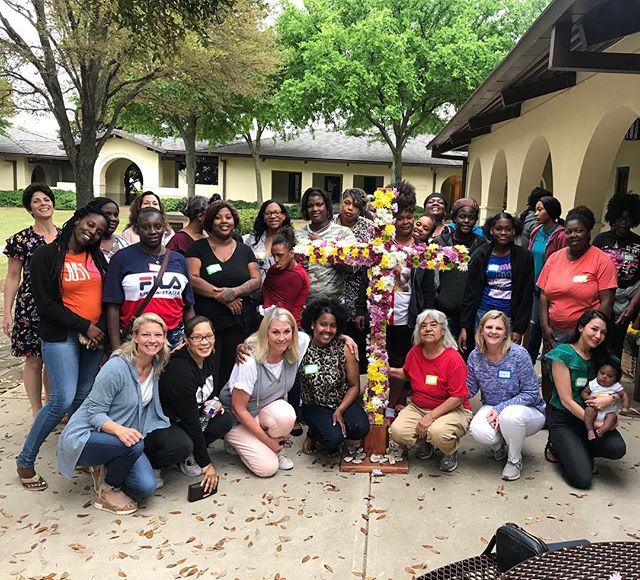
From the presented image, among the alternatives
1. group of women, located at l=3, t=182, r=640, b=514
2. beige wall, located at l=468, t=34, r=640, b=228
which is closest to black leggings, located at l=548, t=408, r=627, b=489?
group of women, located at l=3, t=182, r=640, b=514

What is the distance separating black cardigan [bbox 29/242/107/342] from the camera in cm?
370

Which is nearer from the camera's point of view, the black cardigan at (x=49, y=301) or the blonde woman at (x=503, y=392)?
the black cardigan at (x=49, y=301)

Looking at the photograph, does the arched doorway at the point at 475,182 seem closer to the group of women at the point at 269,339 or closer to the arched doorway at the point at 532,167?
the arched doorway at the point at 532,167

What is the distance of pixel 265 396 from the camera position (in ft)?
14.1

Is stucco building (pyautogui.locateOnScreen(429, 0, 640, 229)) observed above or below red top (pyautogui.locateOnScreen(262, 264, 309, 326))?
above

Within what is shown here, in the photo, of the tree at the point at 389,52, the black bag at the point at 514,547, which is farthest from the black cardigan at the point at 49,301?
the tree at the point at 389,52

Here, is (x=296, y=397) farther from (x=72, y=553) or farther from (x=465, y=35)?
(x=465, y=35)

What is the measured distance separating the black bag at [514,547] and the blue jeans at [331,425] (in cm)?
214

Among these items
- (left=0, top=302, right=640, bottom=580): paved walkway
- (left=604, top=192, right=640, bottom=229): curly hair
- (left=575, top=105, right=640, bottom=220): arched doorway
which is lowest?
(left=0, top=302, right=640, bottom=580): paved walkway

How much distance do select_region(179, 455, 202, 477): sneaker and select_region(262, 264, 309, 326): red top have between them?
131cm

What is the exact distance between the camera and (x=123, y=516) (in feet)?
11.6

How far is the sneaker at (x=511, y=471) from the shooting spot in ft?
13.2

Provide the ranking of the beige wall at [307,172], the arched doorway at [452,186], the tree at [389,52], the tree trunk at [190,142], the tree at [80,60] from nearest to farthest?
the tree at [80,60] < the tree at [389,52] < the tree trunk at [190,142] < the beige wall at [307,172] < the arched doorway at [452,186]

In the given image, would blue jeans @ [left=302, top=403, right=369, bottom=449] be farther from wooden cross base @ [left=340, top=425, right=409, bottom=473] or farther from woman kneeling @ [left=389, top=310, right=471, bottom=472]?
woman kneeling @ [left=389, top=310, right=471, bottom=472]
